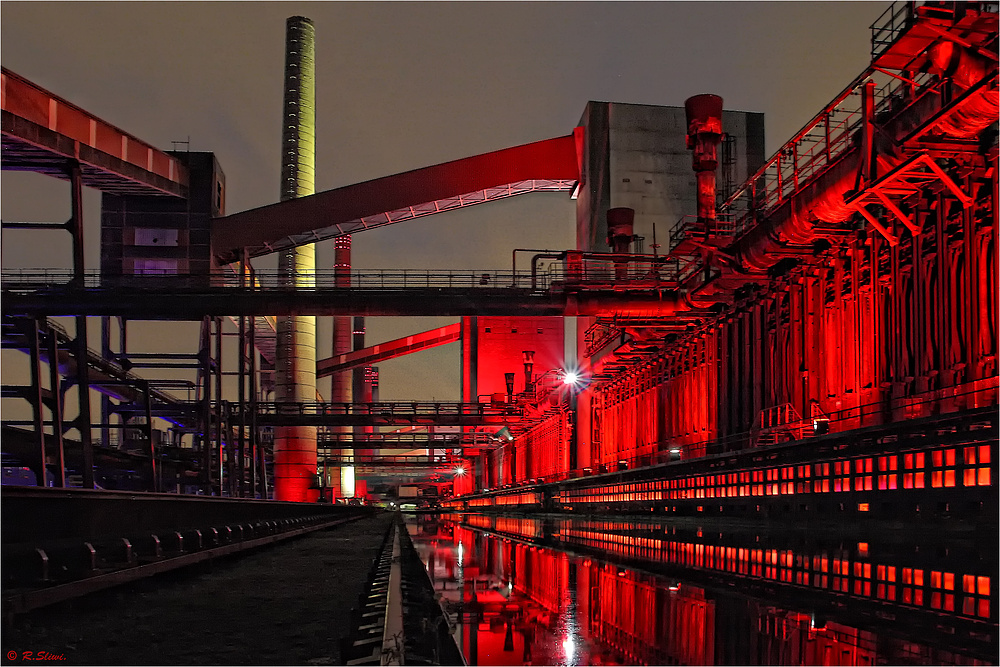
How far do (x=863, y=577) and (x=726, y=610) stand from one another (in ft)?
11.3

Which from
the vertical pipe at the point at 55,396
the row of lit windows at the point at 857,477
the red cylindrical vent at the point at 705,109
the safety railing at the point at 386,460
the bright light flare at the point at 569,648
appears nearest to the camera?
the bright light flare at the point at 569,648

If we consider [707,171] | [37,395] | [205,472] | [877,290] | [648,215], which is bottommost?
[205,472]

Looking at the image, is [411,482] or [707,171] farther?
[411,482]

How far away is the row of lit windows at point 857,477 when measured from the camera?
13.1 m

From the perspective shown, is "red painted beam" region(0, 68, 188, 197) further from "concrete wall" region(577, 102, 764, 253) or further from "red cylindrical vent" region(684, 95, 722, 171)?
"concrete wall" region(577, 102, 764, 253)

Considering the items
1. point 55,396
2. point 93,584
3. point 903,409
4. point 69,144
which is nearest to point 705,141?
point 903,409

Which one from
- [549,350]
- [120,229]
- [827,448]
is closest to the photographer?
[827,448]

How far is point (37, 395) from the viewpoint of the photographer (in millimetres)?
22531

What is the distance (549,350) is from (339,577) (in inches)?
2667

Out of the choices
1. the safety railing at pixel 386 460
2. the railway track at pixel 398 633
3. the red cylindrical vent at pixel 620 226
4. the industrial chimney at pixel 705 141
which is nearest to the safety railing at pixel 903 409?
the industrial chimney at pixel 705 141

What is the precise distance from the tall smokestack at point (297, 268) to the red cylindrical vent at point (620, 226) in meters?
27.6

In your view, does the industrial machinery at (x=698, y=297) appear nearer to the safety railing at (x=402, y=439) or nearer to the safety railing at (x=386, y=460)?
the safety railing at (x=402, y=439)

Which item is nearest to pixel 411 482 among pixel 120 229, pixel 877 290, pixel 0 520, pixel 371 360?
pixel 371 360

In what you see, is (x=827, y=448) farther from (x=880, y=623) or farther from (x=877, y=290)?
(x=880, y=623)
